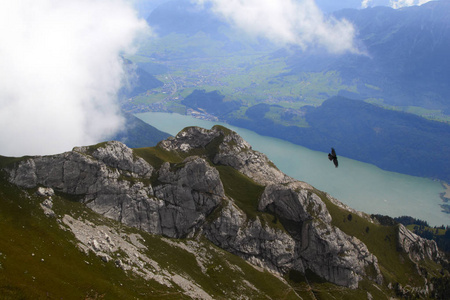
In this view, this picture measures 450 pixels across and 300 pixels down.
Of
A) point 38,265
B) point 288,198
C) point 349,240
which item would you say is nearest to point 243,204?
point 288,198

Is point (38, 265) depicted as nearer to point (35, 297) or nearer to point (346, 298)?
point (35, 297)

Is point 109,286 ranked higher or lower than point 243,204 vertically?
lower

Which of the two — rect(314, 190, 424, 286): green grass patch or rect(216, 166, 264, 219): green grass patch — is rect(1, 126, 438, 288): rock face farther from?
rect(314, 190, 424, 286): green grass patch

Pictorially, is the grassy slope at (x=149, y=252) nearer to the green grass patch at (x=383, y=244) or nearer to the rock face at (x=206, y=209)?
the green grass patch at (x=383, y=244)

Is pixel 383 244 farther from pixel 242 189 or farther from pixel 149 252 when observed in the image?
pixel 149 252

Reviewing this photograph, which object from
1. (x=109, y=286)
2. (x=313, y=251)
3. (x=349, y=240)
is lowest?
(x=109, y=286)

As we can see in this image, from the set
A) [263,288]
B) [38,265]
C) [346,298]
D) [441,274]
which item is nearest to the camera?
[38,265]

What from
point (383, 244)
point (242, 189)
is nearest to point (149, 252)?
point (242, 189)

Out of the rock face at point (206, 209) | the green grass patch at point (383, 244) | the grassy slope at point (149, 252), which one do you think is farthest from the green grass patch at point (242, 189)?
the green grass patch at point (383, 244)
